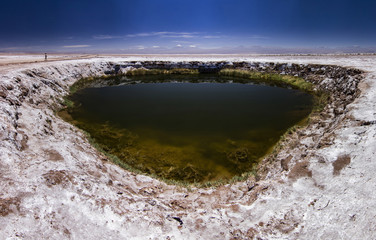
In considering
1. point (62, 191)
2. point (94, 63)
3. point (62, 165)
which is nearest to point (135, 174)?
point (62, 165)

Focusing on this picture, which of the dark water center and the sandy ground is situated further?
the dark water center

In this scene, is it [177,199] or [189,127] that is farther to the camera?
[189,127]

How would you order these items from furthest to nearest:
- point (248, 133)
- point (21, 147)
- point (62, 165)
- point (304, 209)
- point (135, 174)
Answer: point (248, 133) → point (135, 174) → point (21, 147) → point (62, 165) → point (304, 209)

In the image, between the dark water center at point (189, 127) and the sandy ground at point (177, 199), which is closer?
the sandy ground at point (177, 199)

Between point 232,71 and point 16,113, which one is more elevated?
point 232,71

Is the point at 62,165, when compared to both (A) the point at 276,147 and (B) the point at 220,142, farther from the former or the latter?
(A) the point at 276,147
